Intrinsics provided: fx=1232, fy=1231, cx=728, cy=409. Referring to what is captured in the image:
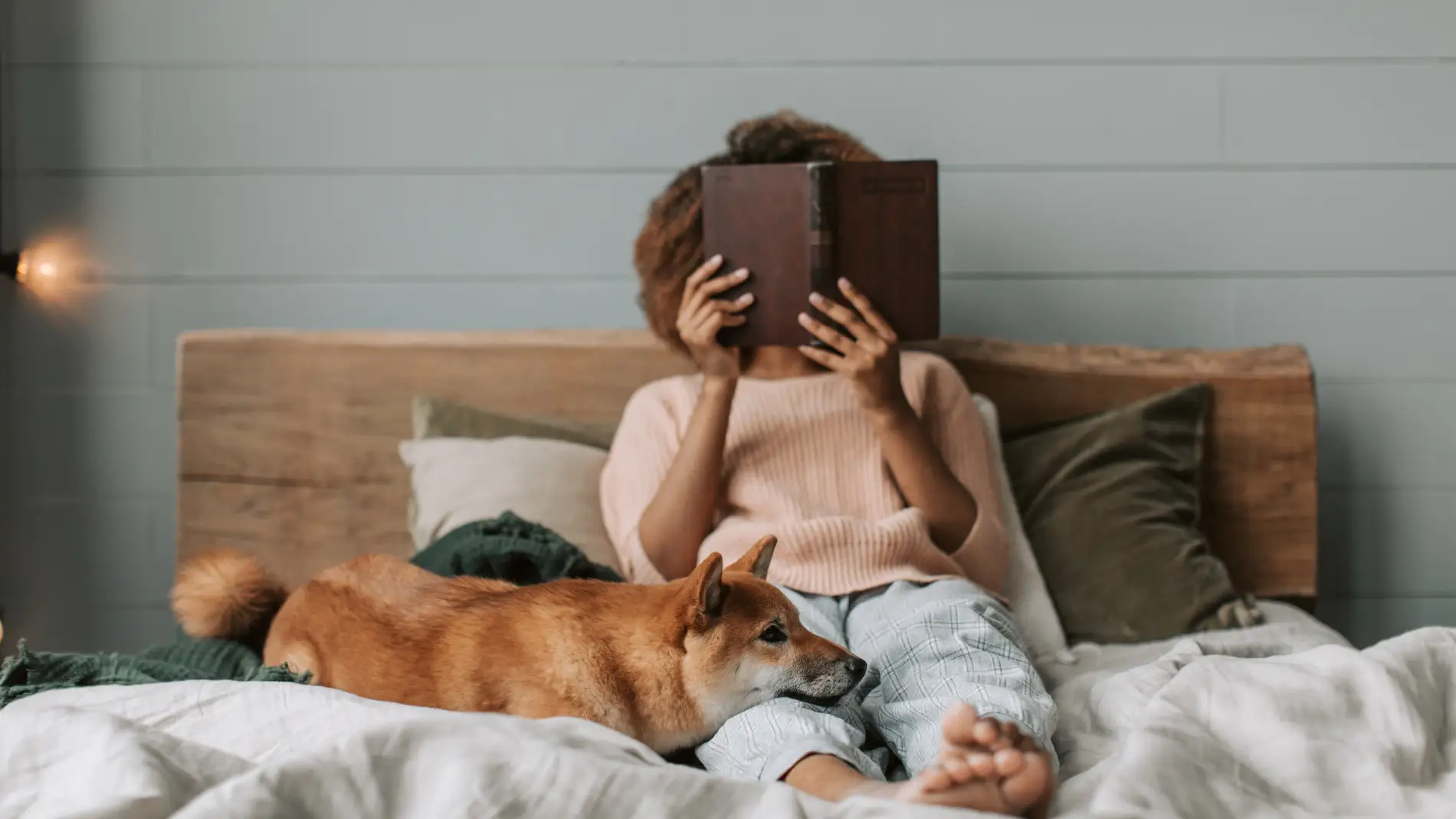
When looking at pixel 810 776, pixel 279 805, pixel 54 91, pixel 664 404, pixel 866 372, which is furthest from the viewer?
pixel 54 91

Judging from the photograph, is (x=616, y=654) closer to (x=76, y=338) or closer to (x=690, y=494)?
(x=690, y=494)

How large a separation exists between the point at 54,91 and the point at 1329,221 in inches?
74.8

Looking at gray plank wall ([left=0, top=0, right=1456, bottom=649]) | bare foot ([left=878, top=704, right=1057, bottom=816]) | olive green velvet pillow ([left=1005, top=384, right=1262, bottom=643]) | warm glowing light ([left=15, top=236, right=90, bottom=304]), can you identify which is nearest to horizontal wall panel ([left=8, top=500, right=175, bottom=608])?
gray plank wall ([left=0, top=0, right=1456, bottom=649])

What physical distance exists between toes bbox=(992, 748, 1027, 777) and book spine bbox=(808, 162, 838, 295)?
670 millimetres

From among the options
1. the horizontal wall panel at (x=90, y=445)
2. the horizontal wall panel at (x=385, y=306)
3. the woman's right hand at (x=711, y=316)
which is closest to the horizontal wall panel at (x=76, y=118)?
the horizontal wall panel at (x=385, y=306)

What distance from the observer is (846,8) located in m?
1.81

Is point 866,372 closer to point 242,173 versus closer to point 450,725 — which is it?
point 450,725

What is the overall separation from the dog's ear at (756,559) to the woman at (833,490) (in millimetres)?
122

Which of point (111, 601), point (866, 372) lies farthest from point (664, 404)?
point (111, 601)

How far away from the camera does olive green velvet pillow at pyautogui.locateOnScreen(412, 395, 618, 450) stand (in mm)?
1606

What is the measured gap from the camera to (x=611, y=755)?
0.80 metres

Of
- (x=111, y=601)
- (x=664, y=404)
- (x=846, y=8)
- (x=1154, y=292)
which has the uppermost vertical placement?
(x=846, y=8)

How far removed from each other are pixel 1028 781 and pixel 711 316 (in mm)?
700

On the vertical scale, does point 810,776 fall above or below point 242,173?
below
